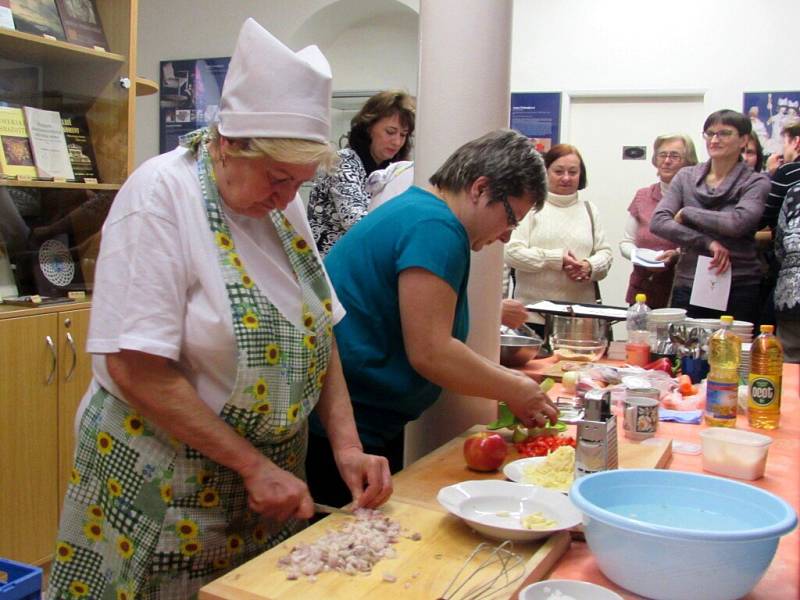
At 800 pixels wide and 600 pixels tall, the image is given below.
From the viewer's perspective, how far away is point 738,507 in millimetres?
1223

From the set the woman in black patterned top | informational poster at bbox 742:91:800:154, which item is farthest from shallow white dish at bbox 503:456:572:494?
informational poster at bbox 742:91:800:154

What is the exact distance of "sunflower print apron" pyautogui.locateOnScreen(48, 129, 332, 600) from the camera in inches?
53.9

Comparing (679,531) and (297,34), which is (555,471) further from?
(297,34)

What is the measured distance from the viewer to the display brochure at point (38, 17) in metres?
2.97

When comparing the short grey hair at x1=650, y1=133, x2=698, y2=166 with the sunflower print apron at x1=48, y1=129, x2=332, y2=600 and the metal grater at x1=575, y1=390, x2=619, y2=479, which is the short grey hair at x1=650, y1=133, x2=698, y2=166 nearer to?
the metal grater at x1=575, y1=390, x2=619, y2=479

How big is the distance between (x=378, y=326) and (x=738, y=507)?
806 millimetres

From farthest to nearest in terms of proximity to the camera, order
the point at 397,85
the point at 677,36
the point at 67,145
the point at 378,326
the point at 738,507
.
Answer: the point at 397,85 → the point at 677,36 → the point at 67,145 → the point at 378,326 → the point at 738,507

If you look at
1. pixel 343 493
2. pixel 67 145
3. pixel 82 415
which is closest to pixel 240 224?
pixel 82 415

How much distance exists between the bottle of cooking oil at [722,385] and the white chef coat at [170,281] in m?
1.22

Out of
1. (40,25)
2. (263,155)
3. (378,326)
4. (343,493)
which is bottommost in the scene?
(343,493)

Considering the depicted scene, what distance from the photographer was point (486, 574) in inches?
46.9

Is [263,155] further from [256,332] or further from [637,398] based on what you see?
[637,398]

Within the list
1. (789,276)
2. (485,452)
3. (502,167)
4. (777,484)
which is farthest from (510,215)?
(789,276)

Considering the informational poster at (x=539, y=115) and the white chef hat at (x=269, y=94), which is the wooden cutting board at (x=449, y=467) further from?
the informational poster at (x=539, y=115)
